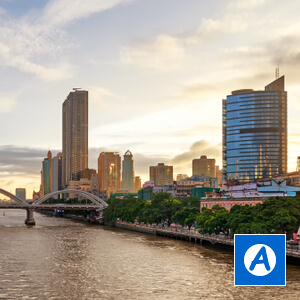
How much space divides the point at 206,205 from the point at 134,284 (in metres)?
83.0

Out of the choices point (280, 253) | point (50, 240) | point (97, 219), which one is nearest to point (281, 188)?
point (50, 240)

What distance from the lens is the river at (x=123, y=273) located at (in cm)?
5022

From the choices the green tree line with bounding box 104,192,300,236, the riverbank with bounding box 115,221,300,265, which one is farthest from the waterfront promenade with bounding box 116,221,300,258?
the green tree line with bounding box 104,192,300,236

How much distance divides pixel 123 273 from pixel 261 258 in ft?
145

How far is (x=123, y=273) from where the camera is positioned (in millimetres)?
61781

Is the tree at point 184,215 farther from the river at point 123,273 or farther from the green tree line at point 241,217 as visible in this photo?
the river at point 123,273

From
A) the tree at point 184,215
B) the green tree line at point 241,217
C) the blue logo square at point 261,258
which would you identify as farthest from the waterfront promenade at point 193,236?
the blue logo square at point 261,258

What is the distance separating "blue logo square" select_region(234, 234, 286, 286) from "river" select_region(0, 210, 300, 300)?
29.8 metres

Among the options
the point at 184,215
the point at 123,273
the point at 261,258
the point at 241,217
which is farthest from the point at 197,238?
the point at 261,258

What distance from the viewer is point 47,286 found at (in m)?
54.1

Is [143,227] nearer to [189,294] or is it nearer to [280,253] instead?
[189,294]

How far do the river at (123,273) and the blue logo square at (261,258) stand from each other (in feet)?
97.9

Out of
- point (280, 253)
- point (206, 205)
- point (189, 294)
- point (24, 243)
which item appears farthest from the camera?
point (206, 205)

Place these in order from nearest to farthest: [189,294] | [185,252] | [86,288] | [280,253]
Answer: [280,253] → [189,294] → [86,288] → [185,252]
